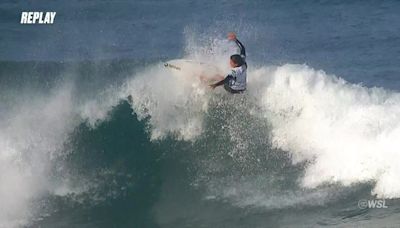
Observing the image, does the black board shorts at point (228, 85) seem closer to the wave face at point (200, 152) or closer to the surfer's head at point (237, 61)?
the surfer's head at point (237, 61)

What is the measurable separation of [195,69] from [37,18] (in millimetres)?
17443

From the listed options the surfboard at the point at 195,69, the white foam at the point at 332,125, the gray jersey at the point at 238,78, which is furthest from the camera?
the surfboard at the point at 195,69

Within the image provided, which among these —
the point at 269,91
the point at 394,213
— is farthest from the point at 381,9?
the point at 394,213

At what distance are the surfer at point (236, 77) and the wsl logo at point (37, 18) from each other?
18200mm

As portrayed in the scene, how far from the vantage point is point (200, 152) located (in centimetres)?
2398

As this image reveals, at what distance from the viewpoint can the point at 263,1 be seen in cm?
3919

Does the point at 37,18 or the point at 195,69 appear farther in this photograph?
the point at 37,18

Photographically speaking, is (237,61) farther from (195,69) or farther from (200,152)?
(200,152)

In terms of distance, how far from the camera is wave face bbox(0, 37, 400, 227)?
71.5ft

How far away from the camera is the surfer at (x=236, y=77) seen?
71.5ft

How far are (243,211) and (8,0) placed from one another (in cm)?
2298

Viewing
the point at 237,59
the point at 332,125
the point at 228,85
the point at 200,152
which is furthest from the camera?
the point at 200,152

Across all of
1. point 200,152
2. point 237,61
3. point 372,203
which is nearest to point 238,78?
point 237,61

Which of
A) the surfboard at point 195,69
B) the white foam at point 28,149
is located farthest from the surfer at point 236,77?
the white foam at point 28,149
